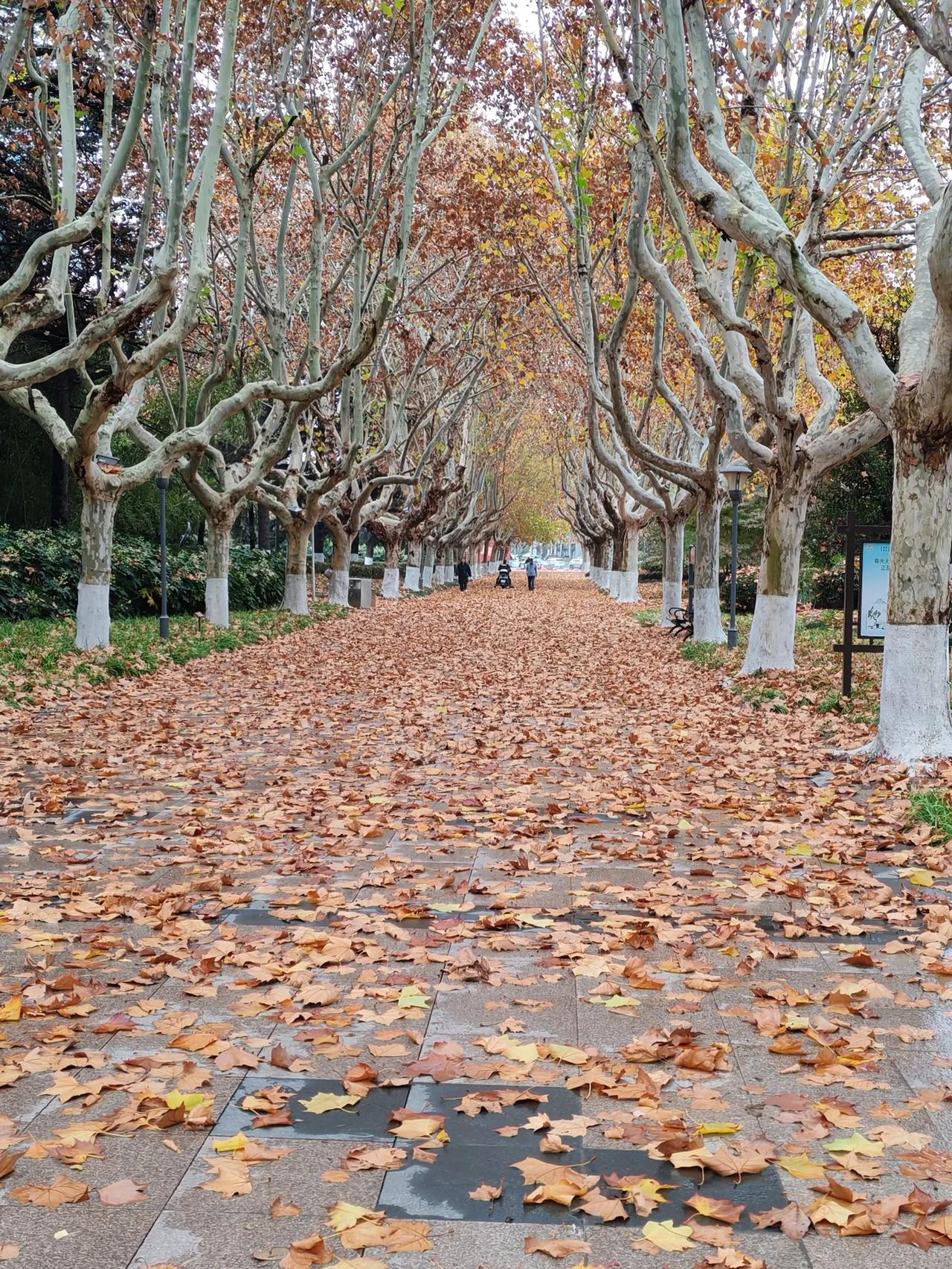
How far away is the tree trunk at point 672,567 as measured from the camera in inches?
1040

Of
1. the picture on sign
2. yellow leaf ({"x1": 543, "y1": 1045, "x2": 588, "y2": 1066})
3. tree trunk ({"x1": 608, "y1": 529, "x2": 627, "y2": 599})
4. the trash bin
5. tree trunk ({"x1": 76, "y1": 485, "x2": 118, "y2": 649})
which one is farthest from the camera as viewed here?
tree trunk ({"x1": 608, "y1": 529, "x2": 627, "y2": 599})

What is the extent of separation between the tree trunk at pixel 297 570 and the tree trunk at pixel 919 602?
19000mm

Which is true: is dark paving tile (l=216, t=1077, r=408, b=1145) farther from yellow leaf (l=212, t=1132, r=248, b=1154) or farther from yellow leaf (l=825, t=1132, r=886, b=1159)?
yellow leaf (l=825, t=1132, r=886, b=1159)

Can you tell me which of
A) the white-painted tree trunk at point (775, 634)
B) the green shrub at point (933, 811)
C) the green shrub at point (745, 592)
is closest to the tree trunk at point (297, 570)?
the green shrub at point (745, 592)

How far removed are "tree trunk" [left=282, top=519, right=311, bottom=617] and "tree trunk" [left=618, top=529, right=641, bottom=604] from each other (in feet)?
44.0

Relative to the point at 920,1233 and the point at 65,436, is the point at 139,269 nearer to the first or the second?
the point at 65,436

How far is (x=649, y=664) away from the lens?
17.9 m

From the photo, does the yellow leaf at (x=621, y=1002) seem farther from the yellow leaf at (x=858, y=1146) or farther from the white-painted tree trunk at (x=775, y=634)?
the white-painted tree trunk at (x=775, y=634)

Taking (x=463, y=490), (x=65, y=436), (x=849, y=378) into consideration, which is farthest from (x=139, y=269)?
(x=463, y=490)

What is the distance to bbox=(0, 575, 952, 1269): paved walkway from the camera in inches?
112

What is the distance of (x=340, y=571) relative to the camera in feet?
104

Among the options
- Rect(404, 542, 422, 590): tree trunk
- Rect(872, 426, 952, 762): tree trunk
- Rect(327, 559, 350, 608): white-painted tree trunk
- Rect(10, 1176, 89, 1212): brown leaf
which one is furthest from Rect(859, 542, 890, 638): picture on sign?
Rect(404, 542, 422, 590): tree trunk

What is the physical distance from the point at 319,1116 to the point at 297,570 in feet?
77.8

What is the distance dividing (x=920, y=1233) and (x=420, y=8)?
18740mm
